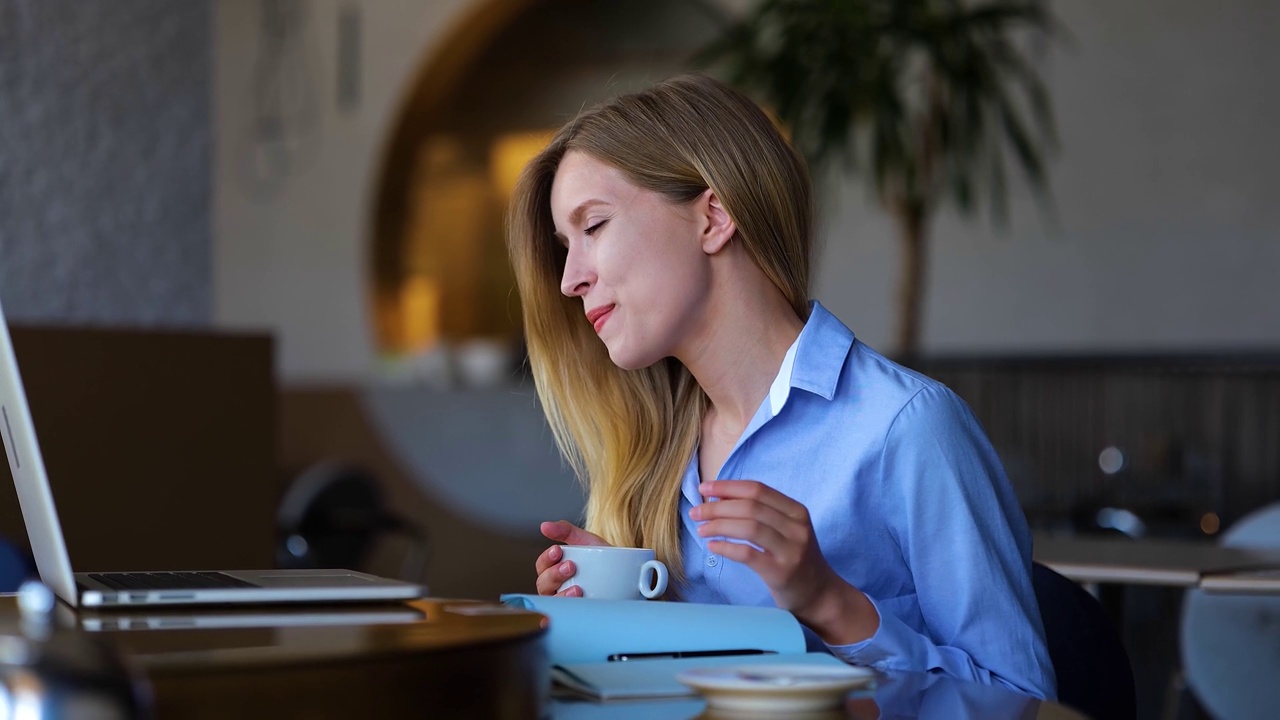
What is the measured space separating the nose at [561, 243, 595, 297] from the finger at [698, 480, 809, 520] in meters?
0.41

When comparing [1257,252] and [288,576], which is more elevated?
[1257,252]

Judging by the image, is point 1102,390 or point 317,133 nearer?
point 1102,390

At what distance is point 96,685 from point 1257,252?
13.5 feet

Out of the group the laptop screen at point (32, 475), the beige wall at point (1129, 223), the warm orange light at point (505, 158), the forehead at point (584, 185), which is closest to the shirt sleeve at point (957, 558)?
the forehead at point (584, 185)

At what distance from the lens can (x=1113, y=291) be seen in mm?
4219

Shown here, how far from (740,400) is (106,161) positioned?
1.24m

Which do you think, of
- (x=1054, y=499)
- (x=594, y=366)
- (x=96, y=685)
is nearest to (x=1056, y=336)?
(x=1054, y=499)

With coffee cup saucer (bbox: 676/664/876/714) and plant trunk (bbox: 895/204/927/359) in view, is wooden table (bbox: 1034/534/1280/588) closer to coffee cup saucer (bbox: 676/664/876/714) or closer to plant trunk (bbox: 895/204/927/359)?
coffee cup saucer (bbox: 676/664/876/714)

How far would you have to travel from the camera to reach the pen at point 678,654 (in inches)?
33.0

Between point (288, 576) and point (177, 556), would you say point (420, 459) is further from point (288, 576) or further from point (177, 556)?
point (288, 576)

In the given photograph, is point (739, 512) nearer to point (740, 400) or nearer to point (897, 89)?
point (740, 400)

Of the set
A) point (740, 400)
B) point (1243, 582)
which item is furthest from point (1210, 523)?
point (740, 400)

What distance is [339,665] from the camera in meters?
0.58

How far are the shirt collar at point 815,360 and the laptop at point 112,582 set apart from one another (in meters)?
0.46
